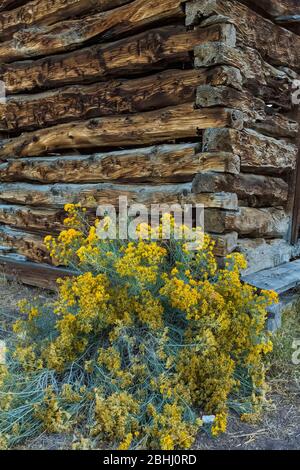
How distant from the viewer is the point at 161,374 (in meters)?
A: 2.15

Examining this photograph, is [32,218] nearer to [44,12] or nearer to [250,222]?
[44,12]

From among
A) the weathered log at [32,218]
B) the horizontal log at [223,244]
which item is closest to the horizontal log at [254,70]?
the horizontal log at [223,244]

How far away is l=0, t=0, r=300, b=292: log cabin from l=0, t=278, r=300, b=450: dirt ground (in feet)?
1.71

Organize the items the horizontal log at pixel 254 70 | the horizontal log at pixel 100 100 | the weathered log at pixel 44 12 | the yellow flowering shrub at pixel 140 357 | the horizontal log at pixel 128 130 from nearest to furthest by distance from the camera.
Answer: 1. the yellow flowering shrub at pixel 140 357
2. the horizontal log at pixel 254 70
3. the horizontal log at pixel 128 130
4. the horizontal log at pixel 100 100
5. the weathered log at pixel 44 12

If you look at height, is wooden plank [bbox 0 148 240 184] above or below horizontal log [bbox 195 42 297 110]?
below

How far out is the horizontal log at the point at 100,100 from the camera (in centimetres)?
289

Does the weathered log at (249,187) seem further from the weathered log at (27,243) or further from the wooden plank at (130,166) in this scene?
the weathered log at (27,243)

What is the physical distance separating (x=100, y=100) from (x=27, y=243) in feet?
5.42

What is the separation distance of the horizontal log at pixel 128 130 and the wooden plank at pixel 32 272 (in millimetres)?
1058

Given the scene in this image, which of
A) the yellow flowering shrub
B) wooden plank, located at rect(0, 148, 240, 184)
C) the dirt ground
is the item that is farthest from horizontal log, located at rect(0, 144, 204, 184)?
the dirt ground

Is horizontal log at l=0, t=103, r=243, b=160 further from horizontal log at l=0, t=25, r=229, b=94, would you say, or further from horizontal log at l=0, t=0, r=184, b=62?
horizontal log at l=0, t=0, r=184, b=62

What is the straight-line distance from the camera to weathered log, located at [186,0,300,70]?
8.80 feet

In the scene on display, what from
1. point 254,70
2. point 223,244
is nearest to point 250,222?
point 223,244
